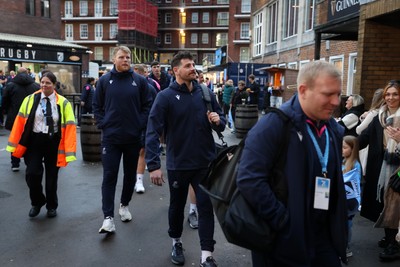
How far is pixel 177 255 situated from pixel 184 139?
44.9 inches

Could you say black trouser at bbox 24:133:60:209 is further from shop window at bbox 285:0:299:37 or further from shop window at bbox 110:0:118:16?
shop window at bbox 110:0:118:16

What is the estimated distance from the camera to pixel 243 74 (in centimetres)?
2577

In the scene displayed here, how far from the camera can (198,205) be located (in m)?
3.90

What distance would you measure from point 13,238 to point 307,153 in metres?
3.77

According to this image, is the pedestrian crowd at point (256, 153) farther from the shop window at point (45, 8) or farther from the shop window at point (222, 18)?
the shop window at point (222, 18)

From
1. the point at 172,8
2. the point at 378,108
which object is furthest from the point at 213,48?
the point at 378,108

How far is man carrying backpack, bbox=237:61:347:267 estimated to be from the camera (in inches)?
85.0

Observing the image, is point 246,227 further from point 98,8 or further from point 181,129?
point 98,8

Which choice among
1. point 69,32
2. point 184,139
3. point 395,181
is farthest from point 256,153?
point 69,32

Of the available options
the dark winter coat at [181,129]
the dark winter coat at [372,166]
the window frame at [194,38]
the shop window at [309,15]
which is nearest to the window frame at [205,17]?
the window frame at [194,38]

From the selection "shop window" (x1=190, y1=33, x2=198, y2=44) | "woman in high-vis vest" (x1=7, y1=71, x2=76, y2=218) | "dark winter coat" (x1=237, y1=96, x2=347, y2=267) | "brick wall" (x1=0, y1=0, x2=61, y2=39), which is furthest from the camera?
"shop window" (x1=190, y1=33, x2=198, y2=44)

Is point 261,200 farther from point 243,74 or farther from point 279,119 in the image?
point 243,74

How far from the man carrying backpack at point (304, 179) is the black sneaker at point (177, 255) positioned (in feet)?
6.01

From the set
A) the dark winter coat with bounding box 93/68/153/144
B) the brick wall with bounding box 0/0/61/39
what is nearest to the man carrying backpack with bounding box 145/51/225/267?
the dark winter coat with bounding box 93/68/153/144
